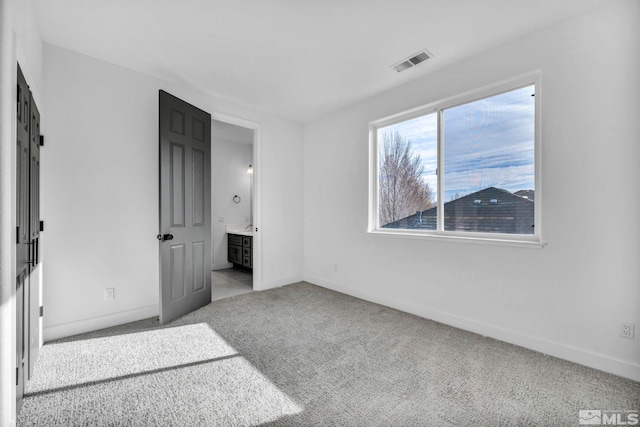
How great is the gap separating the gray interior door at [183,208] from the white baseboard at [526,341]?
2.19m

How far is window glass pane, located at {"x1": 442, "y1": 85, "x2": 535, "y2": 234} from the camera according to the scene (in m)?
2.52

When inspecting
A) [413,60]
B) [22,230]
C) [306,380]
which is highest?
[413,60]

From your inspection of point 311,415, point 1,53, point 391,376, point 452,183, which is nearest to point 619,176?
point 452,183

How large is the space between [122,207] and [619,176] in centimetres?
425

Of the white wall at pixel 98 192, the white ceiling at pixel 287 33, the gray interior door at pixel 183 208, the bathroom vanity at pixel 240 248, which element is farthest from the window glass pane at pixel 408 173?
the white wall at pixel 98 192

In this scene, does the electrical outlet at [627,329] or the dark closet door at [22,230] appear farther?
the electrical outlet at [627,329]

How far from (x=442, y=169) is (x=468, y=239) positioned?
806mm

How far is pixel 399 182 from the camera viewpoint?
3.56 metres

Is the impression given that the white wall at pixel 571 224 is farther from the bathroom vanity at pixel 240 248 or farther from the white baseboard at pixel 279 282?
the bathroom vanity at pixel 240 248

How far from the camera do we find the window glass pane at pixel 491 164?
99.0 inches

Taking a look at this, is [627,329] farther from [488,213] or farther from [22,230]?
[22,230]

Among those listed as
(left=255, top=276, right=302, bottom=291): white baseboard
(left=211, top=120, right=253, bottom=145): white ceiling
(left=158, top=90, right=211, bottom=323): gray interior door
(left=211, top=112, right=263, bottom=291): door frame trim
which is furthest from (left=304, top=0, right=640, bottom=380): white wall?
(left=211, top=120, right=253, bottom=145): white ceiling

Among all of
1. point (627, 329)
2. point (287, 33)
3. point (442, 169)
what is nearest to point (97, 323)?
point (287, 33)

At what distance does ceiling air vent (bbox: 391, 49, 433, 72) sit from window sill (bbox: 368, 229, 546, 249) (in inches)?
69.8
